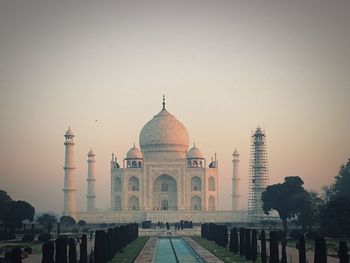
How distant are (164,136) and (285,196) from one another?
16.9 m

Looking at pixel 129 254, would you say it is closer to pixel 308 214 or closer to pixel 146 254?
pixel 146 254

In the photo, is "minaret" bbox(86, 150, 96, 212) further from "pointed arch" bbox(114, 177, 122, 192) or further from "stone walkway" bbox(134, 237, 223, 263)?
"stone walkway" bbox(134, 237, 223, 263)

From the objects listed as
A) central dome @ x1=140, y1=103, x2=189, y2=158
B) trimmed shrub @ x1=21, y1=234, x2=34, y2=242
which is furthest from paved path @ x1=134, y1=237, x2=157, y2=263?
central dome @ x1=140, y1=103, x2=189, y2=158

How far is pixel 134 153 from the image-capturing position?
6259 cm

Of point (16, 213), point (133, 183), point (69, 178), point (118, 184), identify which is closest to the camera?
point (16, 213)

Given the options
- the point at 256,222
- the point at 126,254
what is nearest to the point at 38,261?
the point at 126,254

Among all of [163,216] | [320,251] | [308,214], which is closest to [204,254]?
[320,251]

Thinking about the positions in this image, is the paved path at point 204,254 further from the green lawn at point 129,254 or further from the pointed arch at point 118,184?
the pointed arch at point 118,184

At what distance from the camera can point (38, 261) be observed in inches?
939

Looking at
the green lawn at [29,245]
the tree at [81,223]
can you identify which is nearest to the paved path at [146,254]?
the green lawn at [29,245]

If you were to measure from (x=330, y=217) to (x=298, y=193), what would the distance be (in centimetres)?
1195

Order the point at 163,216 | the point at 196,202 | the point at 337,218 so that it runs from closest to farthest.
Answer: the point at 337,218 → the point at 163,216 → the point at 196,202

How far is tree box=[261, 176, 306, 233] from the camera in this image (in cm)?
4603

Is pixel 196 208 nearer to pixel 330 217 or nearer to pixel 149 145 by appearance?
pixel 149 145
